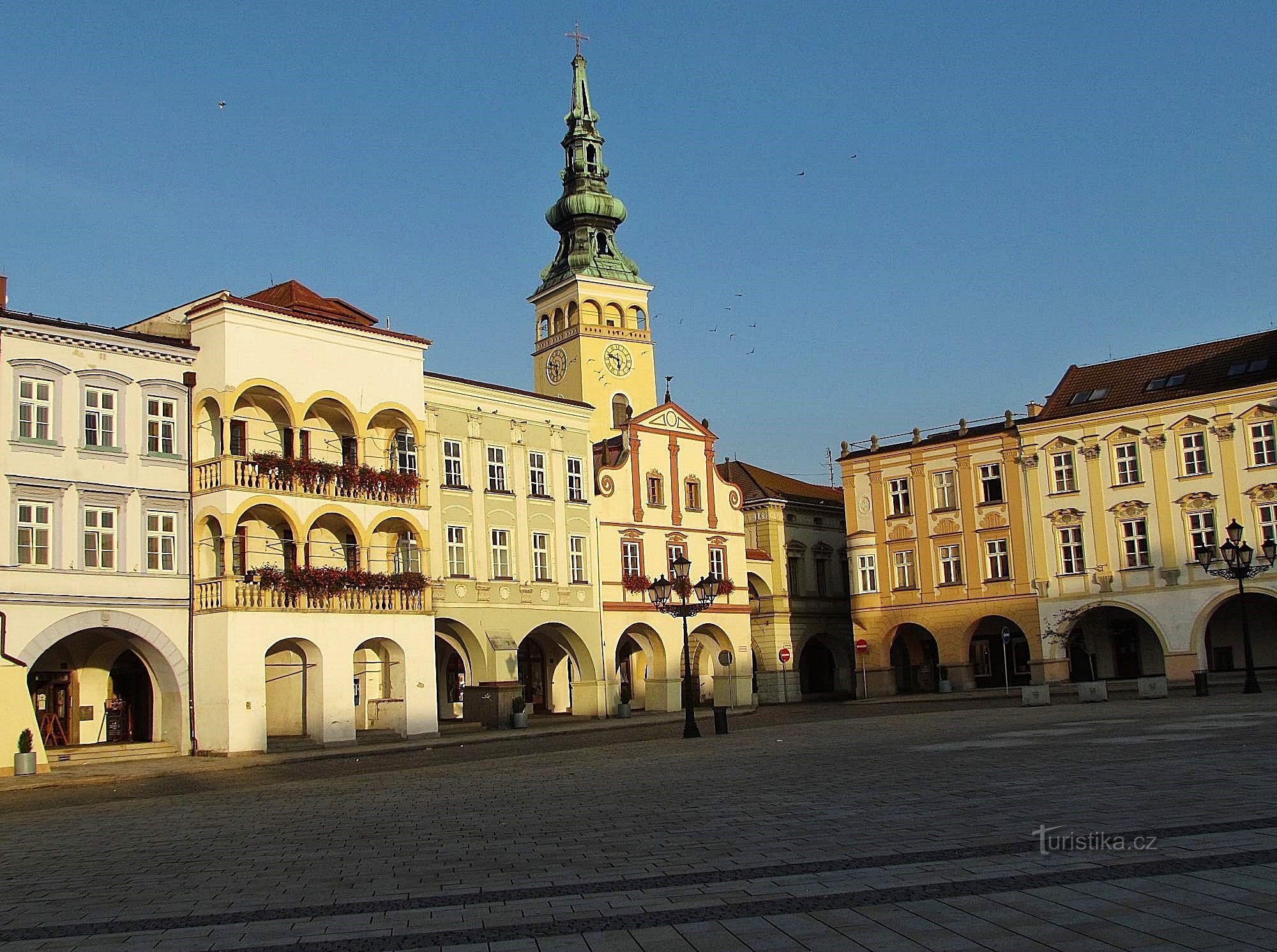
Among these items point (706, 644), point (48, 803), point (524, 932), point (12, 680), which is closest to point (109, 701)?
point (12, 680)

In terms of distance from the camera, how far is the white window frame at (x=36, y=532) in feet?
113

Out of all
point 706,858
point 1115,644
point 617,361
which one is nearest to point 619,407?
point 617,361

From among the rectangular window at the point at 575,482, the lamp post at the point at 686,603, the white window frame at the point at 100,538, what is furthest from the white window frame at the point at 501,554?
the white window frame at the point at 100,538

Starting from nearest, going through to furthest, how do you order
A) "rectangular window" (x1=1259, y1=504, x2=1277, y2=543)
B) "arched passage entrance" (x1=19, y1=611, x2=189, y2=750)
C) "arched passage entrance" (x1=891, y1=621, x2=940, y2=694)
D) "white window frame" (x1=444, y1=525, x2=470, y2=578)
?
"arched passage entrance" (x1=19, y1=611, x2=189, y2=750)
"white window frame" (x1=444, y1=525, x2=470, y2=578)
"rectangular window" (x1=1259, y1=504, x2=1277, y2=543)
"arched passage entrance" (x1=891, y1=621, x2=940, y2=694)

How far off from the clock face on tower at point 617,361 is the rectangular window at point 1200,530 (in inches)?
1319

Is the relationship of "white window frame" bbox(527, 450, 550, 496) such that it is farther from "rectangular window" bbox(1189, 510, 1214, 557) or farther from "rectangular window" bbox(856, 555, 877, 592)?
"rectangular window" bbox(1189, 510, 1214, 557)

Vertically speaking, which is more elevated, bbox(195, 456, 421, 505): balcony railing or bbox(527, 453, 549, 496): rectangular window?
bbox(527, 453, 549, 496): rectangular window

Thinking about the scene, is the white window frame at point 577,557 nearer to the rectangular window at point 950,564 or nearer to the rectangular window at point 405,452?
the rectangular window at point 405,452

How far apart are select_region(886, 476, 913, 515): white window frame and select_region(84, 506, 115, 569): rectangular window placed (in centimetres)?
3858

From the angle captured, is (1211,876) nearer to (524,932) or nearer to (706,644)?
(524,932)

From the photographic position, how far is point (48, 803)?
933 inches

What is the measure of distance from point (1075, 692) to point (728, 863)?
44.3m

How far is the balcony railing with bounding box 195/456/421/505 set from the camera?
37.6 meters

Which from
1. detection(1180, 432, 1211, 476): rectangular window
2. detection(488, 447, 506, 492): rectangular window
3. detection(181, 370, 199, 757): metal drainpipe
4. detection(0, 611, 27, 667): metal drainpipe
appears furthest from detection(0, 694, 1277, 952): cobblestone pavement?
detection(1180, 432, 1211, 476): rectangular window
